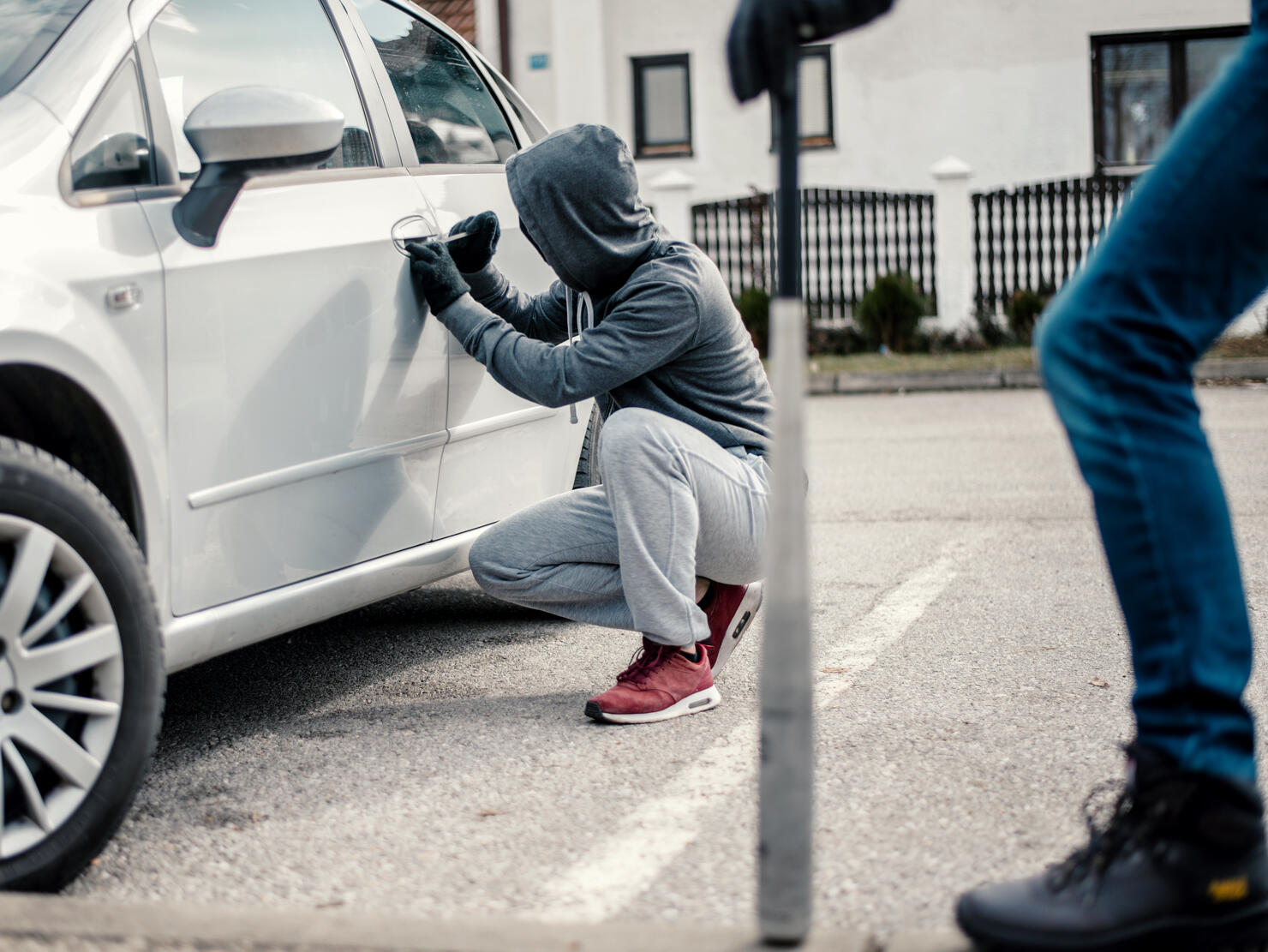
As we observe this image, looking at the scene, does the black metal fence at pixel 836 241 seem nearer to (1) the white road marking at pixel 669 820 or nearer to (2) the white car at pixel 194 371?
(1) the white road marking at pixel 669 820

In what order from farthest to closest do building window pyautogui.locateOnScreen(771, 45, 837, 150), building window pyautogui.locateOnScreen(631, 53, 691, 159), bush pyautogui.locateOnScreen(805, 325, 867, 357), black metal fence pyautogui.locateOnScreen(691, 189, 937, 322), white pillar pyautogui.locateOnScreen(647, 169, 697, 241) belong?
building window pyautogui.locateOnScreen(631, 53, 691, 159)
building window pyautogui.locateOnScreen(771, 45, 837, 150)
white pillar pyautogui.locateOnScreen(647, 169, 697, 241)
black metal fence pyautogui.locateOnScreen(691, 189, 937, 322)
bush pyautogui.locateOnScreen(805, 325, 867, 357)

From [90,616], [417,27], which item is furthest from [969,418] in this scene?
[90,616]

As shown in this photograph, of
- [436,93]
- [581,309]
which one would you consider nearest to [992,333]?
[436,93]

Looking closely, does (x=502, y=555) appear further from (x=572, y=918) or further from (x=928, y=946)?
(x=928, y=946)

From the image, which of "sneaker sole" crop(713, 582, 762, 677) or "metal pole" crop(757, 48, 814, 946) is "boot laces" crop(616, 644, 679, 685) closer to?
"sneaker sole" crop(713, 582, 762, 677)

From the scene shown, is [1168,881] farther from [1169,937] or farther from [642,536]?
[642,536]

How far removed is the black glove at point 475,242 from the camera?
11.5 ft

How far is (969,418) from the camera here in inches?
364

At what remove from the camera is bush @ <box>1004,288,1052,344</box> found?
1340 centimetres

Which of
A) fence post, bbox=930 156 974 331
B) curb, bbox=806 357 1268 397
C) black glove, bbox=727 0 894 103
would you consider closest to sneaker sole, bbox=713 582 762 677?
black glove, bbox=727 0 894 103

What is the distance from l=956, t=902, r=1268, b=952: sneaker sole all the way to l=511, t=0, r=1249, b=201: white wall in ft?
47.9

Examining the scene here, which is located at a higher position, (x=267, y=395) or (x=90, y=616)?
(x=267, y=395)

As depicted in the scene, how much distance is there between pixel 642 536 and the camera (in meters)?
3.16

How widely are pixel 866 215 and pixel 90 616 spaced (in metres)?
13.6
